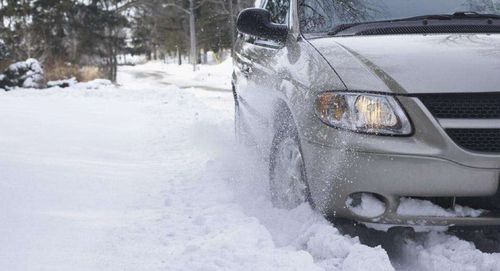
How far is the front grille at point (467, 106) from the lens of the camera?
2.42 m

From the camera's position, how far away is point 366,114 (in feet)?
8.25

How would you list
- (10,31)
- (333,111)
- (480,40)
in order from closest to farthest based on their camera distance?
(333,111) → (480,40) → (10,31)

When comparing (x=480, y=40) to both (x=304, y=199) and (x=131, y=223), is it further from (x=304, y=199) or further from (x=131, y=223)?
(x=131, y=223)

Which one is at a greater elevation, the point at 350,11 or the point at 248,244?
the point at 350,11

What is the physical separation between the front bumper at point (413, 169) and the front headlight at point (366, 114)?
38 millimetres

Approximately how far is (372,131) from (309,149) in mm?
374

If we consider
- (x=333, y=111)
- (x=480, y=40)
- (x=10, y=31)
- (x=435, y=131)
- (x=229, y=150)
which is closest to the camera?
(x=435, y=131)

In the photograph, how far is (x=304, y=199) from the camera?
2.96 metres

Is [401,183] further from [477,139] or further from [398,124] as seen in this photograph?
[477,139]

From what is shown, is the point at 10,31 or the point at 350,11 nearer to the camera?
the point at 350,11

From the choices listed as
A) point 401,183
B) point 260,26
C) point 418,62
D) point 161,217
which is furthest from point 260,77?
point 401,183

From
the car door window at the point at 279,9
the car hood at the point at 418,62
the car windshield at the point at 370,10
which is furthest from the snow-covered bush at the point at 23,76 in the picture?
the car hood at the point at 418,62

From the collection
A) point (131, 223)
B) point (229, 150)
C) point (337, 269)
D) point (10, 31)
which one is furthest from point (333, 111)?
point (10, 31)

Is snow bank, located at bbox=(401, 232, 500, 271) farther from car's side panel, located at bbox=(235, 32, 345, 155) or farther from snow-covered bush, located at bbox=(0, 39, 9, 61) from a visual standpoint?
snow-covered bush, located at bbox=(0, 39, 9, 61)
